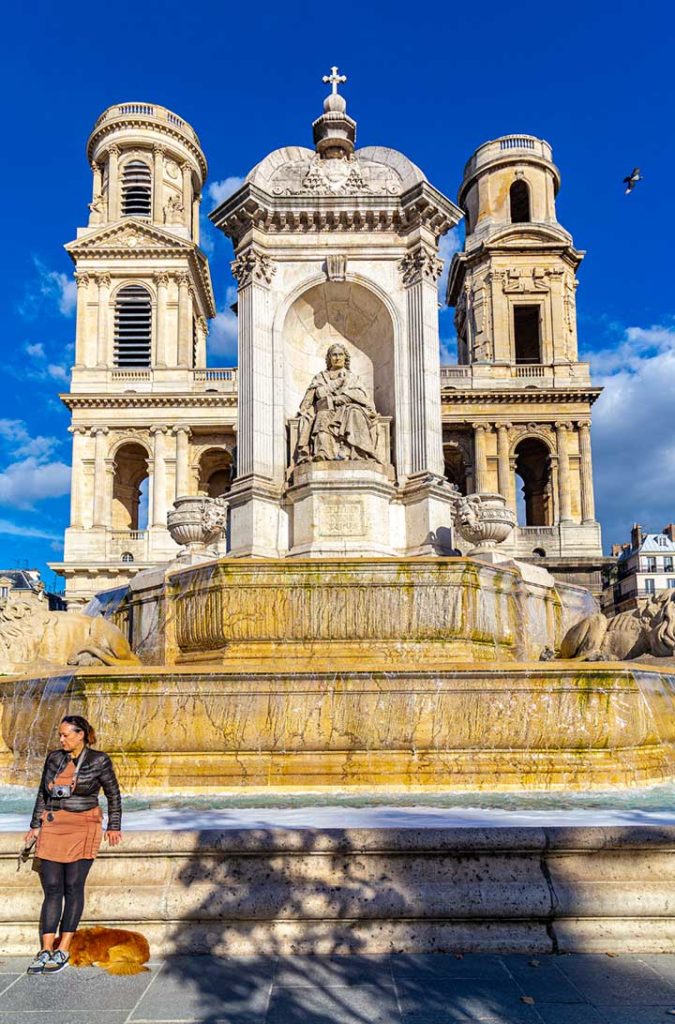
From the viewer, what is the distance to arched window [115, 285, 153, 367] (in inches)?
→ 2162

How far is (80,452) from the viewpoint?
172 ft

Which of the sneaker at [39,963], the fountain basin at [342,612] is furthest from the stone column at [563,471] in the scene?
the sneaker at [39,963]

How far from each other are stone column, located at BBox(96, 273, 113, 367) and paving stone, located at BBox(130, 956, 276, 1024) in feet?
172

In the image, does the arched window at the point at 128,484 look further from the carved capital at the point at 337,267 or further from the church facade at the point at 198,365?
the carved capital at the point at 337,267

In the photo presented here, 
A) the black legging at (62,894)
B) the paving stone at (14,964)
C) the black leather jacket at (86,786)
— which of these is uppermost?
the black leather jacket at (86,786)

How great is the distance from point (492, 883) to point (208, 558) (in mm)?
10029

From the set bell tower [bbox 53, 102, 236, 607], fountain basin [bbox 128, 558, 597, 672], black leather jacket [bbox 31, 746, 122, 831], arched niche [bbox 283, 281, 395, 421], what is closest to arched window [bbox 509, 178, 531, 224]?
bell tower [bbox 53, 102, 236, 607]

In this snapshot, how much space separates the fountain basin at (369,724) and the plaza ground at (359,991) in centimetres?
363

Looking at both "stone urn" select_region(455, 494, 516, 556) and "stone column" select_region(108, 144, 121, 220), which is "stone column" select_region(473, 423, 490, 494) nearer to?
"stone column" select_region(108, 144, 121, 220)

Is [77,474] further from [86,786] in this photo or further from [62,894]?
[62,894]

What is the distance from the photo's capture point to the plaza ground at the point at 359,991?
368 cm

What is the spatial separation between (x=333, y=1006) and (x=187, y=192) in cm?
6163

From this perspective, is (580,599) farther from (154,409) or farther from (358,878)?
(154,409)

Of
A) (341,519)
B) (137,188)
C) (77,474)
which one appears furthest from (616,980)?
(137,188)
